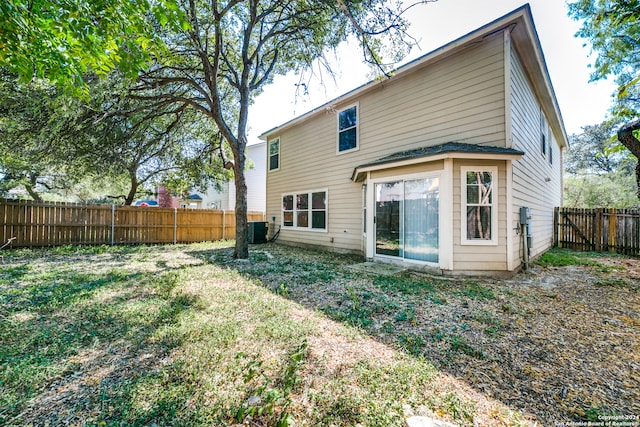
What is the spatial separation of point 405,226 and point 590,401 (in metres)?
A: 4.41

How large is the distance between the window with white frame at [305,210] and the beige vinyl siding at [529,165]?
5.70 metres

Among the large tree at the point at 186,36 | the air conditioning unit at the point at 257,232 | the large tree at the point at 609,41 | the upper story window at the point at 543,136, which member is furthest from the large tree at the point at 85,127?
the large tree at the point at 609,41

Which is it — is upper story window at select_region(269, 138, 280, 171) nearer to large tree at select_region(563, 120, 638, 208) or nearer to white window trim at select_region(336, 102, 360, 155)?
white window trim at select_region(336, 102, 360, 155)

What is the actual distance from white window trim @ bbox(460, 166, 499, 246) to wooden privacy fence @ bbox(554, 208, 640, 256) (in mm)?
7391

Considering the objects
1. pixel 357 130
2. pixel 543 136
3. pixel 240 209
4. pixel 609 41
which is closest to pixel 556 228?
pixel 543 136

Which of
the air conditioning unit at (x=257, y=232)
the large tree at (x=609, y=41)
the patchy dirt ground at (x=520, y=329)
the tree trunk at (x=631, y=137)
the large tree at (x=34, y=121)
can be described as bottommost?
the patchy dirt ground at (x=520, y=329)

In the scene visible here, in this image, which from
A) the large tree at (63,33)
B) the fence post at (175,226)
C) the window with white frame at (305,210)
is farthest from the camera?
the fence post at (175,226)

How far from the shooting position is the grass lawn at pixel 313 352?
1.87 m

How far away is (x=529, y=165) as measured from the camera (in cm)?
668

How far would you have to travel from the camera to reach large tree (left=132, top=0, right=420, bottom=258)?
536 cm

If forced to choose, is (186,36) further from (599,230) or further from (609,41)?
(599,230)

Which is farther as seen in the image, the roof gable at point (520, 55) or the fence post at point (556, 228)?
the fence post at point (556, 228)

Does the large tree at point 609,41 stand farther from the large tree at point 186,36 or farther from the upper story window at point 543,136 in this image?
the large tree at point 186,36

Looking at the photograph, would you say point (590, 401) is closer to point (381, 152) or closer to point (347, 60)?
point (381, 152)
